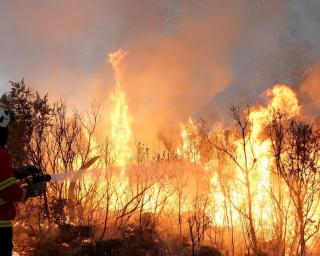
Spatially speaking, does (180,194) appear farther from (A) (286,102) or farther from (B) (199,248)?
(A) (286,102)

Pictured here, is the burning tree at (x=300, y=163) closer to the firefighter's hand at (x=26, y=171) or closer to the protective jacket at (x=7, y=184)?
the firefighter's hand at (x=26, y=171)

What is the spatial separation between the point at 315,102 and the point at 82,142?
215ft

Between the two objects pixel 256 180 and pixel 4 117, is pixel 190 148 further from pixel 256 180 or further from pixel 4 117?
pixel 4 117

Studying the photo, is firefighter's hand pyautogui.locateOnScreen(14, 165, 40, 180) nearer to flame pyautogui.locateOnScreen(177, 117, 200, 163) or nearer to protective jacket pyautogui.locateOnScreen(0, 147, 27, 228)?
protective jacket pyautogui.locateOnScreen(0, 147, 27, 228)

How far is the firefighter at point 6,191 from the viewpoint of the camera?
4723mm

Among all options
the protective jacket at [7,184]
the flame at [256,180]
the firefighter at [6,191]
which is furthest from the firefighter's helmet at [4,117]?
the flame at [256,180]

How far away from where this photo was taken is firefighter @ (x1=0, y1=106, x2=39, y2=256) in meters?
4.72

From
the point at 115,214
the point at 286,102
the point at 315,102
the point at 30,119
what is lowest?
the point at 115,214

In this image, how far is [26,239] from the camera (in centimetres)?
1362

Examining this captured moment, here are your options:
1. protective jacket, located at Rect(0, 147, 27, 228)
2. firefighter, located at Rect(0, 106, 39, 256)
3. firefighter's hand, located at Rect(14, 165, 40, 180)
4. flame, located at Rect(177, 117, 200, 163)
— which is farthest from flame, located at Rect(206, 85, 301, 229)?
protective jacket, located at Rect(0, 147, 27, 228)

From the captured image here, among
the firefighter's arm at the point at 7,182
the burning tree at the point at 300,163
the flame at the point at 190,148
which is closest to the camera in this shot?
the firefighter's arm at the point at 7,182

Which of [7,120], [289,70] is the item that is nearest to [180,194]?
[7,120]

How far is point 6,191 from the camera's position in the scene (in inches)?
186

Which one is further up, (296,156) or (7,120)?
(296,156)
